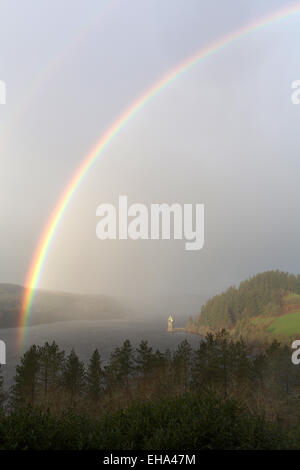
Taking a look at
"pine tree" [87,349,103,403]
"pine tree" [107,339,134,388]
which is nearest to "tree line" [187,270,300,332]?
"pine tree" [107,339,134,388]

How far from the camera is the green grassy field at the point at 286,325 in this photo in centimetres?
10979

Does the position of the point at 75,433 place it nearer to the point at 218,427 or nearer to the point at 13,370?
the point at 218,427

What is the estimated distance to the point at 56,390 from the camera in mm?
41469

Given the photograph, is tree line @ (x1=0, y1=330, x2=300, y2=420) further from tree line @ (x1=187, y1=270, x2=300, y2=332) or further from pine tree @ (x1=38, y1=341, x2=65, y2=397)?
tree line @ (x1=187, y1=270, x2=300, y2=332)

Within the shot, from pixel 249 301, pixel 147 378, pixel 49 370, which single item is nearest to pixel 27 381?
pixel 49 370

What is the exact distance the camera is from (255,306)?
15762 cm

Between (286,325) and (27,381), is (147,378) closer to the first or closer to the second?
(27,381)

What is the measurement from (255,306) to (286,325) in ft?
125

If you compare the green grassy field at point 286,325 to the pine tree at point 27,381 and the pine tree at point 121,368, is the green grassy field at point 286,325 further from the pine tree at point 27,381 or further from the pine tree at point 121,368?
the pine tree at point 27,381

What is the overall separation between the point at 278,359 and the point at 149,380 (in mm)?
19774

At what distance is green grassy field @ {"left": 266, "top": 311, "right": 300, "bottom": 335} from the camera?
109787mm
